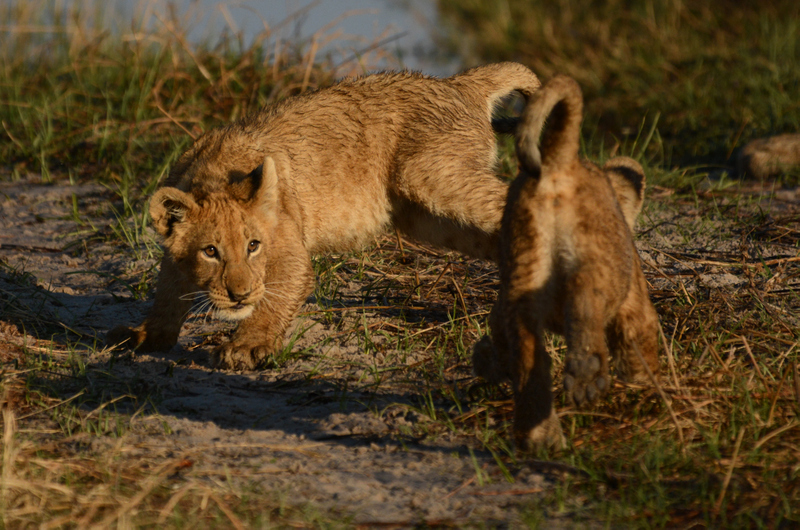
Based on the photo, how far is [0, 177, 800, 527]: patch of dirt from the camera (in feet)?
9.20

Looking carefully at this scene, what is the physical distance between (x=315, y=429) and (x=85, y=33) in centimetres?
692

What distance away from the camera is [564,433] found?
10.0 feet

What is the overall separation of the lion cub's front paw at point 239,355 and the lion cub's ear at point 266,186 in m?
0.71

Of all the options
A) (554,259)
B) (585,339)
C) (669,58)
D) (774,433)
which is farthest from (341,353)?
(669,58)

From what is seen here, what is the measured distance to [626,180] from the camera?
3.49m

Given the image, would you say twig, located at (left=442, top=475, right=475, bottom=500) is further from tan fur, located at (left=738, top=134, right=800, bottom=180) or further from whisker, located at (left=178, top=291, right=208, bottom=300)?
tan fur, located at (left=738, top=134, right=800, bottom=180)

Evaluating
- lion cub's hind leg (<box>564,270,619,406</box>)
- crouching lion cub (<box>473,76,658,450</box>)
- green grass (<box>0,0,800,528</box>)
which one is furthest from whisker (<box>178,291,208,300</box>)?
lion cub's hind leg (<box>564,270,619,406</box>)

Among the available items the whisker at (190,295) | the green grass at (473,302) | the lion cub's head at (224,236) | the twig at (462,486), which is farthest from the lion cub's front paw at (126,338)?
the twig at (462,486)

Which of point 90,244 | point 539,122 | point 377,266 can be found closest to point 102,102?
point 90,244

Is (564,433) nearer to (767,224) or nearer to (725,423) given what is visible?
(725,423)

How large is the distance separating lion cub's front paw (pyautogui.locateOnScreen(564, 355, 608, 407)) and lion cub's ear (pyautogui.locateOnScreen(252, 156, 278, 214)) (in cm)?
213

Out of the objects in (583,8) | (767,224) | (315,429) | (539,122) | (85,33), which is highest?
(583,8)

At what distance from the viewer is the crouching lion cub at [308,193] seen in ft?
13.6

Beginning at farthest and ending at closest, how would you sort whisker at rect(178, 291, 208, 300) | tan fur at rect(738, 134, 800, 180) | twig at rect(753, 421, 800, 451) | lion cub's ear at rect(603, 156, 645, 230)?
tan fur at rect(738, 134, 800, 180)
whisker at rect(178, 291, 208, 300)
lion cub's ear at rect(603, 156, 645, 230)
twig at rect(753, 421, 800, 451)
